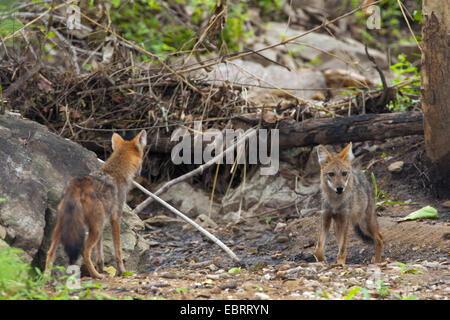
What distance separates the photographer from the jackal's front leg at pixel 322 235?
680cm

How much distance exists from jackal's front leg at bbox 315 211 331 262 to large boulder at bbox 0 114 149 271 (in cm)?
205

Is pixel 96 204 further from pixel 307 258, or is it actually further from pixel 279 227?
pixel 279 227

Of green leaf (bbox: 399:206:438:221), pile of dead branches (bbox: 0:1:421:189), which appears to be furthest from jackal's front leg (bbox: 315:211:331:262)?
pile of dead branches (bbox: 0:1:421:189)

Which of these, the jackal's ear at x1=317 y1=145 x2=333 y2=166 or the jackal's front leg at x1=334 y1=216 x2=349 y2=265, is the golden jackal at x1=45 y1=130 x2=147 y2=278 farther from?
the jackal's front leg at x1=334 y1=216 x2=349 y2=265

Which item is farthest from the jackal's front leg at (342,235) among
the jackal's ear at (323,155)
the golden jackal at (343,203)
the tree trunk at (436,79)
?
the tree trunk at (436,79)

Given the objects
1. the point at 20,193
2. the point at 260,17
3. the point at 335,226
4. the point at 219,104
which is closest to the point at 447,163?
the point at 335,226

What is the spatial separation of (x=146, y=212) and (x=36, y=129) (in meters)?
3.61

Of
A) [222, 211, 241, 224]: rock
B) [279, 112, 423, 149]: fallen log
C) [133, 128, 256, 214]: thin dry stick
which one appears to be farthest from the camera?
[222, 211, 241, 224]: rock

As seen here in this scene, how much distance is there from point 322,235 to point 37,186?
11.0ft

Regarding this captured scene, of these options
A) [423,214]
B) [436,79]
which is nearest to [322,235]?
[423,214]

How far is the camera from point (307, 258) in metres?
7.25

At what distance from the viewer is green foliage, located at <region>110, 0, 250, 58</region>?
1366 centimetres

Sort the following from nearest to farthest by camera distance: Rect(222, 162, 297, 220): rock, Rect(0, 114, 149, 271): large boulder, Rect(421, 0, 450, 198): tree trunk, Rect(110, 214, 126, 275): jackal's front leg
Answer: Rect(0, 114, 149, 271): large boulder → Rect(110, 214, 126, 275): jackal's front leg → Rect(421, 0, 450, 198): tree trunk → Rect(222, 162, 297, 220): rock

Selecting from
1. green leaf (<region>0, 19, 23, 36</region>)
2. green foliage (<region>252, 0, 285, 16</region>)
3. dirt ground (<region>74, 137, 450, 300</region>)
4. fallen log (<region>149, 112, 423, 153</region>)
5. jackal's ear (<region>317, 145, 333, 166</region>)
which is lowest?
dirt ground (<region>74, 137, 450, 300</region>)
